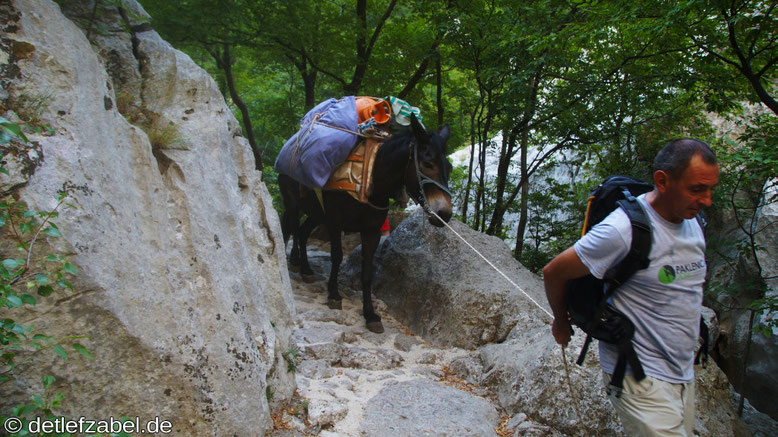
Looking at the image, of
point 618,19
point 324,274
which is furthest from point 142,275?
point 324,274

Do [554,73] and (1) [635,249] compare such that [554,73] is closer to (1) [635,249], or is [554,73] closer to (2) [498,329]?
(2) [498,329]

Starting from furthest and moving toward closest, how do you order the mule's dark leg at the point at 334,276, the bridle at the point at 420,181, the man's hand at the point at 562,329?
the mule's dark leg at the point at 334,276 < the bridle at the point at 420,181 < the man's hand at the point at 562,329

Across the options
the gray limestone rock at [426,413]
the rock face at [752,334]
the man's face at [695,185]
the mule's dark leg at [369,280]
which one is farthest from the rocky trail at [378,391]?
the rock face at [752,334]

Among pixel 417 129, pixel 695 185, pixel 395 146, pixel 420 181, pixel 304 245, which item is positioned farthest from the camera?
pixel 304 245

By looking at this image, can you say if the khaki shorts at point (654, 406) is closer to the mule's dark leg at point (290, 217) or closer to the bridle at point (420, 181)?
the bridle at point (420, 181)

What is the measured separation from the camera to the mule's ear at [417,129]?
554 centimetres

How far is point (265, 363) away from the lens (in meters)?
3.23

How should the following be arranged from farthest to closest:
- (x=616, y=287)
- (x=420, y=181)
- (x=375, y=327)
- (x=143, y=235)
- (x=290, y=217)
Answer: (x=290, y=217) → (x=375, y=327) → (x=420, y=181) → (x=143, y=235) → (x=616, y=287)

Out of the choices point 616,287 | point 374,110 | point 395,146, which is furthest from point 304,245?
point 616,287

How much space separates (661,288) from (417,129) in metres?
3.78

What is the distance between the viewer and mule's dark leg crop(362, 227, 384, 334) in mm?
5941

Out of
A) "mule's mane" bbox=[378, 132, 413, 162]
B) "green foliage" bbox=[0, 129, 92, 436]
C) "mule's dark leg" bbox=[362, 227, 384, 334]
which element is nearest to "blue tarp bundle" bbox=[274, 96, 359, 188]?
"mule's mane" bbox=[378, 132, 413, 162]

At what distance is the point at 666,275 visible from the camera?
2170 millimetres

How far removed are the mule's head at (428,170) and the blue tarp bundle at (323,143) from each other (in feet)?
2.91
